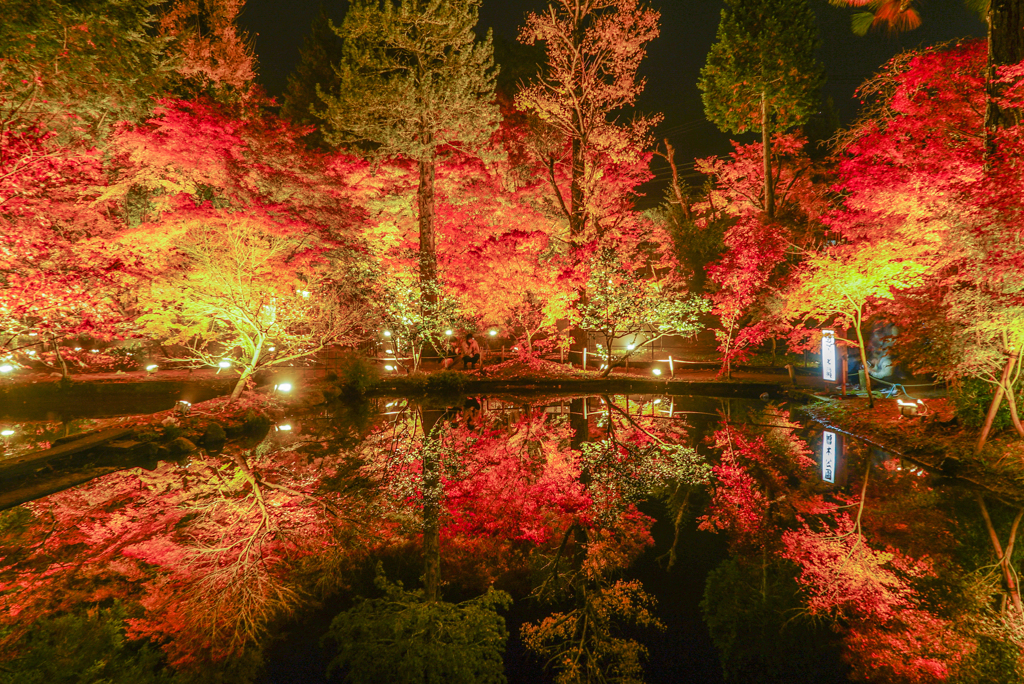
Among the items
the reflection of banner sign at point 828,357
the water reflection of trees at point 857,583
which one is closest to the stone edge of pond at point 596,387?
the reflection of banner sign at point 828,357

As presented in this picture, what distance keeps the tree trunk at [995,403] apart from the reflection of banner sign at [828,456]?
1896mm

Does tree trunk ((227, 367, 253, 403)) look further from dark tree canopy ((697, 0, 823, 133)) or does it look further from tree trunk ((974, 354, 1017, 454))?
dark tree canopy ((697, 0, 823, 133))

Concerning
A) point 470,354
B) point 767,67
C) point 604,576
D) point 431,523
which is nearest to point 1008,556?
point 604,576

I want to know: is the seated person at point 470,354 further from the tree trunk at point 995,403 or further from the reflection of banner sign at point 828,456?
the tree trunk at point 995,403

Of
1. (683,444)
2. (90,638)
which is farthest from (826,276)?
(90,638)

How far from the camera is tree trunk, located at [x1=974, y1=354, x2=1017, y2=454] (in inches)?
274

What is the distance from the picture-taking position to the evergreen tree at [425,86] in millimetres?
15844

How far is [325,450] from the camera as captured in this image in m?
8.91

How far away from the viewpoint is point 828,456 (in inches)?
342

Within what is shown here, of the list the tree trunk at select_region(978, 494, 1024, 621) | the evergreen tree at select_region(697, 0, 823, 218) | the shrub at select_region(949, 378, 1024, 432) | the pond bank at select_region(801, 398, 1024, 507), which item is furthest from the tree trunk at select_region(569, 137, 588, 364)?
the tree trunk at select_region(978, 494, 1024, 621)

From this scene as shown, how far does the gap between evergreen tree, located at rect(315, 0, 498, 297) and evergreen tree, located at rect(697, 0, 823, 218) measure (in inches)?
325

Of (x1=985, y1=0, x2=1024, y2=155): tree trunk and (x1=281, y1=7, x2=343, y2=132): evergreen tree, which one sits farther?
(x1=281, y1=7, x2=343, y2=132): evergreen tree

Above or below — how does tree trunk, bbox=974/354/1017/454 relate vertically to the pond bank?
above

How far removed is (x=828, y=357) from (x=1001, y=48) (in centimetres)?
784
